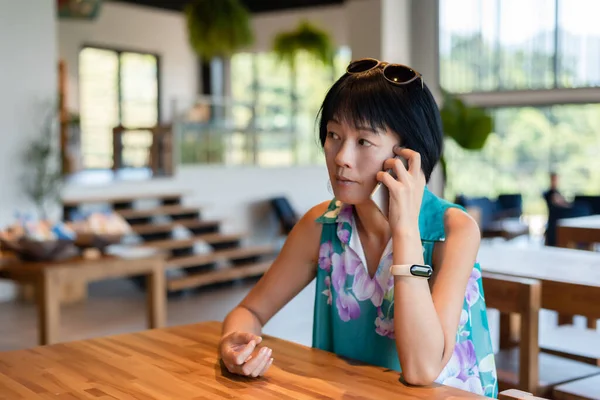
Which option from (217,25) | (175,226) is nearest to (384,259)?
(175,226)

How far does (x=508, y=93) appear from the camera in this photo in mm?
7250

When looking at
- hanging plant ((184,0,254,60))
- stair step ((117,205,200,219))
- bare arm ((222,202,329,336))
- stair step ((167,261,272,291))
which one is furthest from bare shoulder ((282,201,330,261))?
hanging plant ((184,0,254,60))

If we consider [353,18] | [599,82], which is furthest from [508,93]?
[353,18]

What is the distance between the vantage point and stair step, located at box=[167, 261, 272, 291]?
7285mm

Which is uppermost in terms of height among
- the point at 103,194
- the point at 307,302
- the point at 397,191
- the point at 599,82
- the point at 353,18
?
the point at 353,18

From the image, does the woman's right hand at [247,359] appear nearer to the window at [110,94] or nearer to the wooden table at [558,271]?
the wooden table at [558,271]

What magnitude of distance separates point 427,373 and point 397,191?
361 mm

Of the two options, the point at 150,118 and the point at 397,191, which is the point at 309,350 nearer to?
the point at 397,191

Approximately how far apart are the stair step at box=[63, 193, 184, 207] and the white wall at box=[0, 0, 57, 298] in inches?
22.9

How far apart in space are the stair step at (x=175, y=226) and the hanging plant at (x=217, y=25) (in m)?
3.50

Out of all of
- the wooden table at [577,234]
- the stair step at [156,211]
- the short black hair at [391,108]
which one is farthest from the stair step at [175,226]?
the short black hair at [391,108]

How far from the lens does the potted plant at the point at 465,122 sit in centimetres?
637

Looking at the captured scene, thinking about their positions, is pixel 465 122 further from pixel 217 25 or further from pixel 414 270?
pixel 217 25

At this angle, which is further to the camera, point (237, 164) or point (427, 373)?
point (237, 164)
